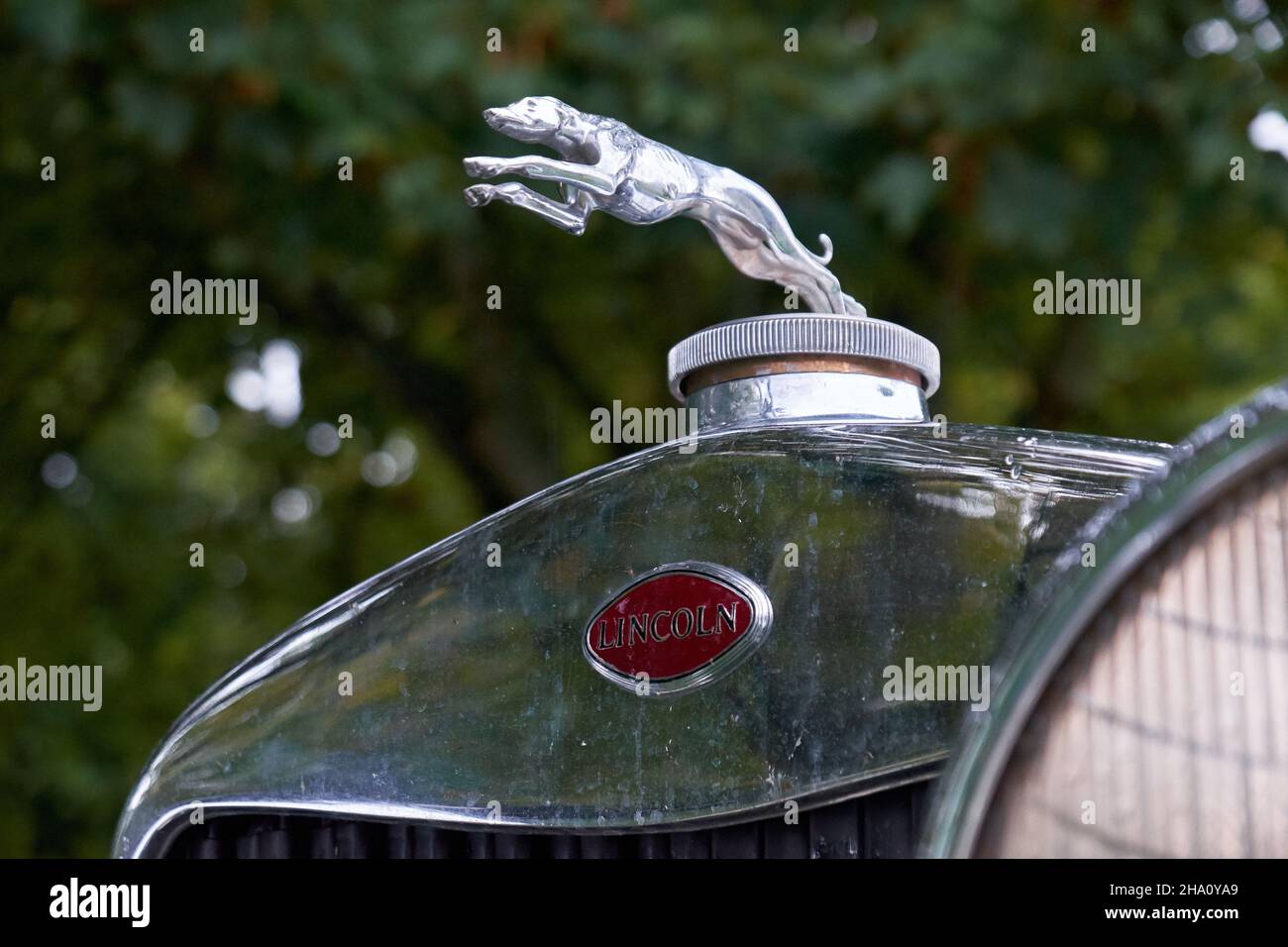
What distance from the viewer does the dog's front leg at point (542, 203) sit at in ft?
5.25

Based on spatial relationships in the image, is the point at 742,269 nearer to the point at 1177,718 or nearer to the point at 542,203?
the point at 542,203

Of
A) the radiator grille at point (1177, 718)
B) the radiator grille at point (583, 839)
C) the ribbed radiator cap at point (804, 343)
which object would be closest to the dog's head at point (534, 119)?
the ribbed radiator cap at point (804, 343)

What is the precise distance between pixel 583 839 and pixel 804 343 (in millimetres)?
560

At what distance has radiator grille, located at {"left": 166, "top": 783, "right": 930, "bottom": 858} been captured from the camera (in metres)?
1.39

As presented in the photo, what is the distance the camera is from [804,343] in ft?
5.57

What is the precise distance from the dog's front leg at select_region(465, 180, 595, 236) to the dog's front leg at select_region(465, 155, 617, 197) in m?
0.02

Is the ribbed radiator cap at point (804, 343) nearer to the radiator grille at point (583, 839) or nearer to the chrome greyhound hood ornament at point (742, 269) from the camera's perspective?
the chrome greyhound hood ornament at point (742, 269)

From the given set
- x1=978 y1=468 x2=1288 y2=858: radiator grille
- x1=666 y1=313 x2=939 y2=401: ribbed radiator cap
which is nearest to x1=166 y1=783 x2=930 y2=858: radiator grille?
x1=978 y1=468 x2=1288 y2=858: radiator grille

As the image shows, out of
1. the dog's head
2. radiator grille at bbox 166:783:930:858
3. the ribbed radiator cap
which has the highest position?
the dog's head

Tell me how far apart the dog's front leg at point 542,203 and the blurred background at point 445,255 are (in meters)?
2.68

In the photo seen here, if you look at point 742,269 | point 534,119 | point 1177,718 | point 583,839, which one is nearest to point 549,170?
point 534,119

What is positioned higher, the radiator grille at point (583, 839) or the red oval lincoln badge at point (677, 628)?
the red oval lincoln badge at point (677, 628)

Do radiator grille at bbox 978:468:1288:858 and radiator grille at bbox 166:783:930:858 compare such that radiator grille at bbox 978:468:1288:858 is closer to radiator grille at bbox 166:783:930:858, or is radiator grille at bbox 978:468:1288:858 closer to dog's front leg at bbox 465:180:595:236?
radiator grille at bbox 166:783:930:858
